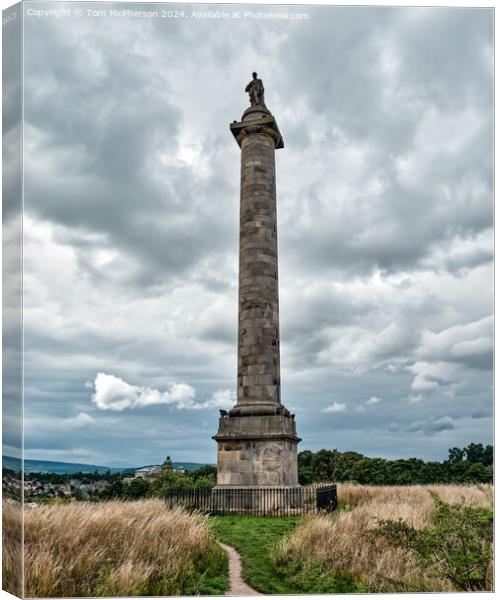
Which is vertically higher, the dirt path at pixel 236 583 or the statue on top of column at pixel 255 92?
the statue on top of column at pixel 255 92

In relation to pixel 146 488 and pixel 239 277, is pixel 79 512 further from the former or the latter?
pixel 239 277

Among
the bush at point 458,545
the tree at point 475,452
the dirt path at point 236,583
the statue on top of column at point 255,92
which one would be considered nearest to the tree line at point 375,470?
the tree at point 475,452

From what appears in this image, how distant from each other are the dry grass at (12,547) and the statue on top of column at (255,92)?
1761 cm

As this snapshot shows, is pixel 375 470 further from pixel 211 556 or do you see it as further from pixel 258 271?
pixel 211 556

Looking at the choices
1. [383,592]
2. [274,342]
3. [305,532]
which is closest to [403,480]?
[274,342]

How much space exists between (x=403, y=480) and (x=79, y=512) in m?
23.5

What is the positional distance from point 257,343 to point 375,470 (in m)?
18.6

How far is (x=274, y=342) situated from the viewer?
842 inches

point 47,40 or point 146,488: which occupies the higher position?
point 47,40

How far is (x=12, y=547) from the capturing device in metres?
9.84

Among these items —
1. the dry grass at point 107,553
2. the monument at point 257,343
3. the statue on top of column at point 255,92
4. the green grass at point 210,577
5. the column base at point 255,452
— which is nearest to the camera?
the dry grass at point 107,553

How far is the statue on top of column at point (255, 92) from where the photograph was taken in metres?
23.6

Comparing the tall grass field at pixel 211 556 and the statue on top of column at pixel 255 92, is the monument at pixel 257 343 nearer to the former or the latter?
the statue on top of column at pixel 255 92

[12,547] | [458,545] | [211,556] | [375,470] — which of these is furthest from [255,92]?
[375,470]
